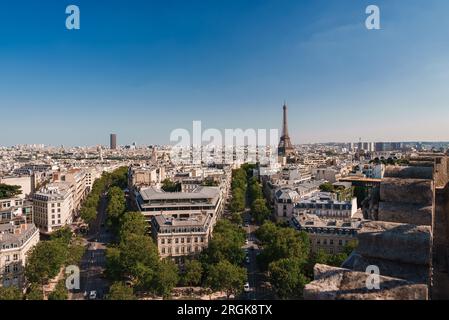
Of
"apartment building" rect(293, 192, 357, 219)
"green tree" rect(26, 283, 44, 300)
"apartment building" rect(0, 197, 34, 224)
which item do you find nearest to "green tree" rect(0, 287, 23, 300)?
"green tree" rect(26, 283, 44, 300)

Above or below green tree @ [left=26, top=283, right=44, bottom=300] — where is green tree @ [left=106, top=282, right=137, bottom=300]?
above

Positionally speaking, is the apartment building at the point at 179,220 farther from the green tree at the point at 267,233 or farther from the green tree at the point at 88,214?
the green tree at the point at 88,214

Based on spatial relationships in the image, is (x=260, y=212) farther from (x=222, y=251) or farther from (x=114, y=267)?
(x=114, y=267)

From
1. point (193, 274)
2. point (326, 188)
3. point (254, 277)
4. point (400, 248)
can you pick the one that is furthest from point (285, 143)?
point (400, 248)

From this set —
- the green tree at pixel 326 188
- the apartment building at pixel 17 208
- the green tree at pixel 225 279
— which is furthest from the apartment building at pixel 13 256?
the green tree at pixel 326 188

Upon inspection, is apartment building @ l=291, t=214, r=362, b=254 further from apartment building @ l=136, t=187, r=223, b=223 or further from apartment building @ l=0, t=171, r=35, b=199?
apartment building @ l=0, t=171, r=35, b=199
